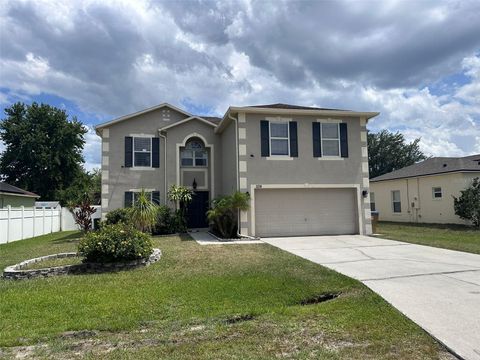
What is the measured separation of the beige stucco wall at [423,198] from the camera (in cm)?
1972

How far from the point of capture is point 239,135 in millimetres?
14781

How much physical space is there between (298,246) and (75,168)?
3227 centimetres

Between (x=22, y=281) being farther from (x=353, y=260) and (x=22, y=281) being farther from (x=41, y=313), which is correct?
(x=353, y=260)

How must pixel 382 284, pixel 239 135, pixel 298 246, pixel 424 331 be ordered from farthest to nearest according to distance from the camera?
pixel 239 135 → pixel 298 246 → pixel 382 284 → pixel 424 331

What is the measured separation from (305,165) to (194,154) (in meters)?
6.38

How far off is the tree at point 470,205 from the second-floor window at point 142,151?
1595 centimetres

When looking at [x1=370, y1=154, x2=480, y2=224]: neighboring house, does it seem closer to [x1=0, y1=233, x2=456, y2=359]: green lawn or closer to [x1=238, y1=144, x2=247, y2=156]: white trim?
[x1=238, y1=144, x2=247, y2=156]: white trim

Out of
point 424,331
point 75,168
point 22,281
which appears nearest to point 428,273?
point 424,331

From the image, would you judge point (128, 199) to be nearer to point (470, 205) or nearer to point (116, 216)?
point (116, 216)

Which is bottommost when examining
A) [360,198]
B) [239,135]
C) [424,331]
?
[424,331]

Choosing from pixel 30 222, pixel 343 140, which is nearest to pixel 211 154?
pixel 343 140

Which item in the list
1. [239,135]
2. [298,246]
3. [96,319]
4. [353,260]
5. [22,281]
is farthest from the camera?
[239,135]

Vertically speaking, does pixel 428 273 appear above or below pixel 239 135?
below

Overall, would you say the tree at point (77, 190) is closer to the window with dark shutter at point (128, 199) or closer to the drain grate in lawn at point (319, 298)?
the window with dark shutter at point (128, 199)
